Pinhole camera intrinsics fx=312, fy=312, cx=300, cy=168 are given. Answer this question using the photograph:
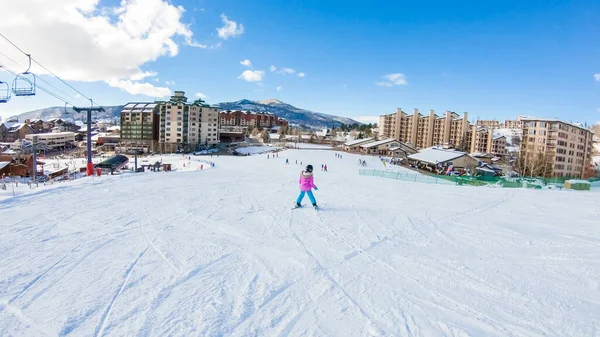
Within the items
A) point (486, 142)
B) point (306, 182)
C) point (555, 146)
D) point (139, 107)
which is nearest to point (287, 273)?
point (306, 182)

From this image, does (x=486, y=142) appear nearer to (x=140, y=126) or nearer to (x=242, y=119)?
(x=140, y=126)

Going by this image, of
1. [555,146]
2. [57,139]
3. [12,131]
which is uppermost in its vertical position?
[555,146]

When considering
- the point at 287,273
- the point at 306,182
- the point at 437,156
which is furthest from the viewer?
the point at 437,156

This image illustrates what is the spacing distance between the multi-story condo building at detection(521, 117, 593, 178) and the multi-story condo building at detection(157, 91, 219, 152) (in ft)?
209

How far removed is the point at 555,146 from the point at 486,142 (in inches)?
852

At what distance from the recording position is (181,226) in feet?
20.0

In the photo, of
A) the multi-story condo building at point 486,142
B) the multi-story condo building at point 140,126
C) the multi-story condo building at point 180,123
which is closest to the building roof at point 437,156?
the multi-story condo building at point 486,142

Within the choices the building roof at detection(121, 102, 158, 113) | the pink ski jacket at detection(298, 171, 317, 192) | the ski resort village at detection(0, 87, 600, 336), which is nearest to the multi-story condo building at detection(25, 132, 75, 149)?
the building roof at detection(121, 102, 158, 113)

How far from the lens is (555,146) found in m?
48.5

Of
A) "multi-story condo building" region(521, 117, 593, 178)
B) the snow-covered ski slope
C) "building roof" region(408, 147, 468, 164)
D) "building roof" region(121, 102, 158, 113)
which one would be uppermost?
"building roof" region(121, 102, 158, 113)

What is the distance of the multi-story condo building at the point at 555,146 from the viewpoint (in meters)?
48.2

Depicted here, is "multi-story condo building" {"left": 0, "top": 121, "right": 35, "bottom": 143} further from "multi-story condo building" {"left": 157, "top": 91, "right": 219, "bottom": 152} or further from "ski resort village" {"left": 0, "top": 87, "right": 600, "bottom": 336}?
"ski resort village" {"left": 0, "top": 87, "right": 600, "bottom": 336}

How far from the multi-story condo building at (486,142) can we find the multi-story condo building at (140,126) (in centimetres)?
7246

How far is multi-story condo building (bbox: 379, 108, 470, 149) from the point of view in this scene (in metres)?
75.4
